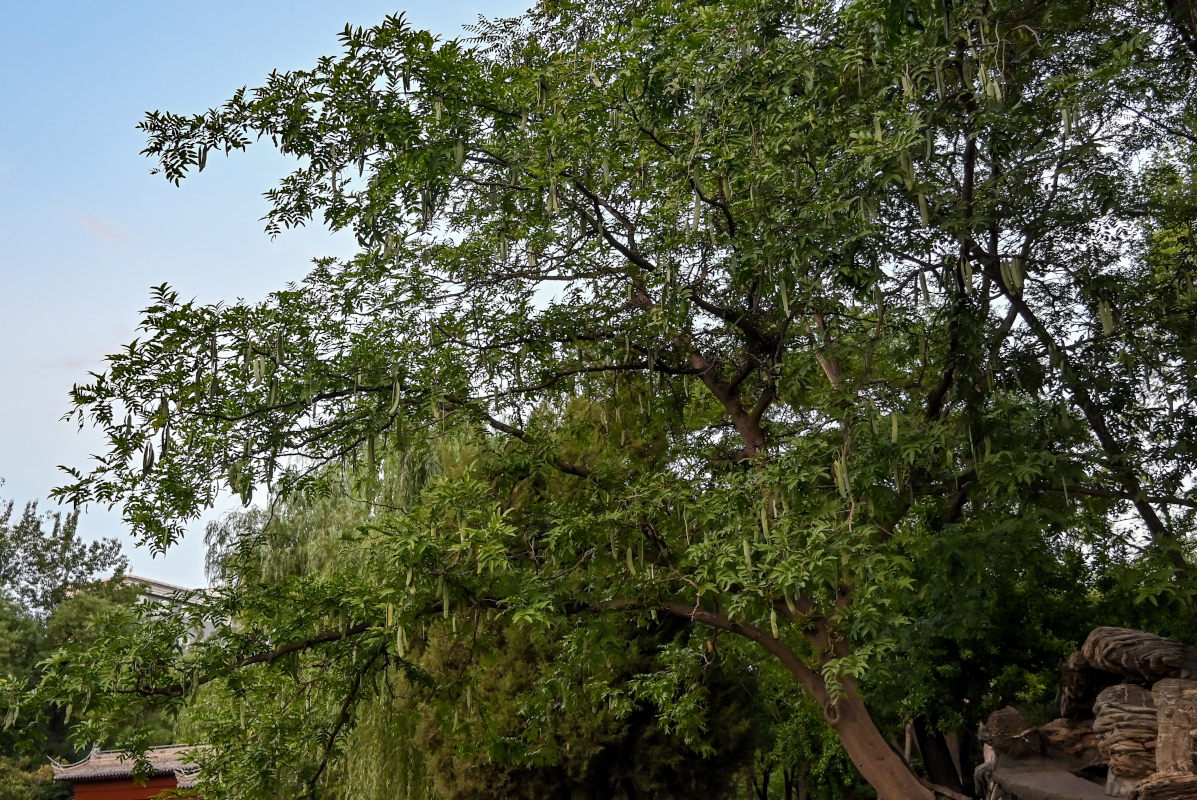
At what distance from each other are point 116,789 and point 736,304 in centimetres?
1944

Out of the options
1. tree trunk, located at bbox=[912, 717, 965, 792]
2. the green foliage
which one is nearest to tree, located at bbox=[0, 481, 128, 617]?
the green foliage

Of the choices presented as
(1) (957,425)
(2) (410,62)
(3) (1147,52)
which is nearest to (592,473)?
(1) (957,425)

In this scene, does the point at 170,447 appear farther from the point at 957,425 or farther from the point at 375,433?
the point at 957,425

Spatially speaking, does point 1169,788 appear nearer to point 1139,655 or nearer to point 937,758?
point 1139,655

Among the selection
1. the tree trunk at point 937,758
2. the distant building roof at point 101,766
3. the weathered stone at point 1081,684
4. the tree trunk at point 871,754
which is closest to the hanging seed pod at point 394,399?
the tree trunk at point 871,754

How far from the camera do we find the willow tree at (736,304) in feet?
19.4

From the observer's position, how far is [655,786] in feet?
45.0

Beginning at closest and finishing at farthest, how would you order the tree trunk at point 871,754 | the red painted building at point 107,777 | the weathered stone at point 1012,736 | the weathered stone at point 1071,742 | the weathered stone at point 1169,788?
the weathered stone at point 1169,788 < the tree trunk at point 871,754 < the weathered stone at point 1071,742 < the weathered stone at point 1012,736 < the red painted building at point 107,777

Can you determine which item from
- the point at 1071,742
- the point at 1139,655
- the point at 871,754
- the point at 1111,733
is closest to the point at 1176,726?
the point at 1111,733

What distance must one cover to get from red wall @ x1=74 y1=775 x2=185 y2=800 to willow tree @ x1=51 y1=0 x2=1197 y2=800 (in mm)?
16240

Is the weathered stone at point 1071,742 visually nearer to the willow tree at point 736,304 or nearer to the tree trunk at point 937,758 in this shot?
the willow tree at point 736,304

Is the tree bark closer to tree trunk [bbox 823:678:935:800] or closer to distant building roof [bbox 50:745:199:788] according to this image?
tree trunk [bbox 823:678:935:800]

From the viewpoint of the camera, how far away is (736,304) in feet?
27.2

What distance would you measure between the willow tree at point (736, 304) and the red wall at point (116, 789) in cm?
1624
